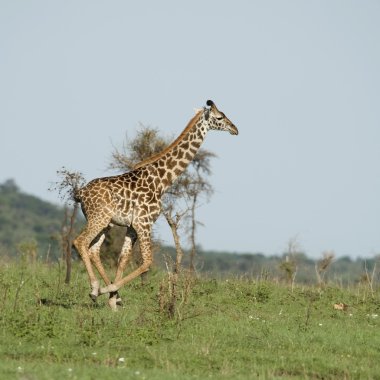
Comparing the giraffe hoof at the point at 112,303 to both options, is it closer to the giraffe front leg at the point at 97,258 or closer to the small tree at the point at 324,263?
the giraffe front leg at the point at 97,258

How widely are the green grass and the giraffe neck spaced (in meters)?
2.39

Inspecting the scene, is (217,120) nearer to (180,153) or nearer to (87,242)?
(180,153)

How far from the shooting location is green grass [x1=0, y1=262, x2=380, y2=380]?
1191cm

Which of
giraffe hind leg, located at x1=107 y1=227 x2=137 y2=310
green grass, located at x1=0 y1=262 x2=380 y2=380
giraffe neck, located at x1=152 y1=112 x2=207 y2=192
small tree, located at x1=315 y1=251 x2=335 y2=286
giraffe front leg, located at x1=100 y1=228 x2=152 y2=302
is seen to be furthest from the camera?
small tree, located at x1=315 y1=251 x2=335 y2=286

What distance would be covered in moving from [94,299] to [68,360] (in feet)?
15.1

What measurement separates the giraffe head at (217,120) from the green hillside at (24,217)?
80132mm

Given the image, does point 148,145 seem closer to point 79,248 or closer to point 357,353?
point 79,248

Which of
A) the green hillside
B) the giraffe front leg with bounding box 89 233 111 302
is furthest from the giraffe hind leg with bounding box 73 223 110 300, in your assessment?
the green hillside

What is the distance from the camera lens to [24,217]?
12425cm

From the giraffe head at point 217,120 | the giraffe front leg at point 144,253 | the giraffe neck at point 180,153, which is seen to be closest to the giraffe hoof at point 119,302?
the giraffe front leg at point 144,253

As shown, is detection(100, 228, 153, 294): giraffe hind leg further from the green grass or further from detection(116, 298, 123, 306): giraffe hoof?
the green grass

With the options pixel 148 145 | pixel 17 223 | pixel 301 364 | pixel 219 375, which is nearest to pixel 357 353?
pixel 301 364

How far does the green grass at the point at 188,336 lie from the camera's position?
11914mm

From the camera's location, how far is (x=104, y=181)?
17.6 m
